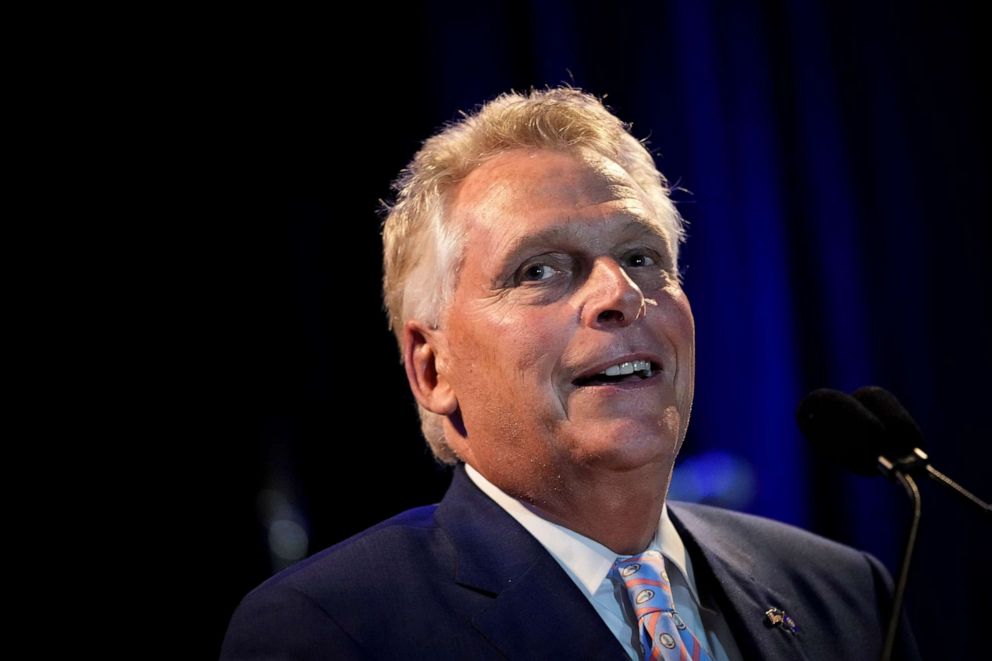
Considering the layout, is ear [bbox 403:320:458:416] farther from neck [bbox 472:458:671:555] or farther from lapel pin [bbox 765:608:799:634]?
Result: lapel pin [bbox 765:608:799:634]

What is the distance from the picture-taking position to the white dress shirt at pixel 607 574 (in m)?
1.89

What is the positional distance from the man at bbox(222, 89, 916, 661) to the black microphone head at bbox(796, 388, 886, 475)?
1.08 ft

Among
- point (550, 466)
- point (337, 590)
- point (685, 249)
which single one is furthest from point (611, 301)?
point (685, 249)

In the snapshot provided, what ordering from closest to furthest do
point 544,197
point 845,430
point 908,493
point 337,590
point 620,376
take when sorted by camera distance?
point 908,493
point 845,430
point 337,590
point 620,376
point 544,197

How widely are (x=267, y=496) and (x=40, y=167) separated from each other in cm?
109

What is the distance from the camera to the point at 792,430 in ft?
10.6

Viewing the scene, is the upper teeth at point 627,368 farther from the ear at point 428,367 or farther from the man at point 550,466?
the ear at point 428,367

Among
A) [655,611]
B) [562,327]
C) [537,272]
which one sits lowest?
[655,611]

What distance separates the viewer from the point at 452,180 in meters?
2.19

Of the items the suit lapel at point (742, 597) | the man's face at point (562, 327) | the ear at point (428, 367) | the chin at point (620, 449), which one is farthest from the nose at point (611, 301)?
the suit lapel at point (742, 597)

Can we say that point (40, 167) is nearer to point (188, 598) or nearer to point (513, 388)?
point (188, 598)

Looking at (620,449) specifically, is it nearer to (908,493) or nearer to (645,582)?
(645,582)

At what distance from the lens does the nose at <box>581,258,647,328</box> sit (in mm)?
1893

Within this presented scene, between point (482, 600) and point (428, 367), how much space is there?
555 millimetres
